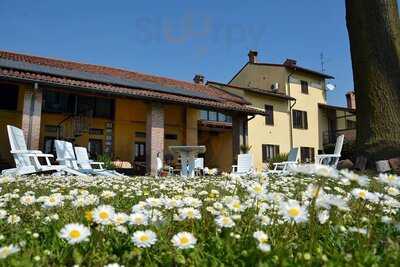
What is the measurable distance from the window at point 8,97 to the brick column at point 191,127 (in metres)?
8.87

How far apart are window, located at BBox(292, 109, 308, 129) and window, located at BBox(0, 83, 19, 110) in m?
18.4

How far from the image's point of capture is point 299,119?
2612 centimetres

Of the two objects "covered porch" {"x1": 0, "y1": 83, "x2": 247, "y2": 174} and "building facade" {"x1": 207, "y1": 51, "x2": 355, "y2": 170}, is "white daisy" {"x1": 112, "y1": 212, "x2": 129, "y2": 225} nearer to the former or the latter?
"covered porch" {"x1": 0, "y1": 83, "x2": 247, "y2": 174}

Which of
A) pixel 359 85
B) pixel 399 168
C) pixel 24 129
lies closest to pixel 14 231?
pixel 399 168

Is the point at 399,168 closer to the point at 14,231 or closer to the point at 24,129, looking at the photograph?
the point at 14,231

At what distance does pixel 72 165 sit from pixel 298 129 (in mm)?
19172

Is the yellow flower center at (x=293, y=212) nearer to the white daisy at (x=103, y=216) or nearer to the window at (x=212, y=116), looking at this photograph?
the white daisy at (x=103, y=216)

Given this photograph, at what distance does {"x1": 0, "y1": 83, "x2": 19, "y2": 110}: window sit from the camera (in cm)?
1544

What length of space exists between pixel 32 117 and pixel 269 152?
626 inches

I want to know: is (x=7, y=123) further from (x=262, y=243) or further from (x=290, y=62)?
(x=290, y=62)

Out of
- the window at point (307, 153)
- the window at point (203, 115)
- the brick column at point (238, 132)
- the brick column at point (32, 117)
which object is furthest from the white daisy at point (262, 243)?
the window at point (307, 153)

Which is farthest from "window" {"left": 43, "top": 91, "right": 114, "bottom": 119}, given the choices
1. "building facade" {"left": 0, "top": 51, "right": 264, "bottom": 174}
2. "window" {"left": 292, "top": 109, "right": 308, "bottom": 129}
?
"window" {"left": 292, "top": 109, "right": 308, "bottom": 129}

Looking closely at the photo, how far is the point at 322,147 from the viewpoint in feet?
88.9

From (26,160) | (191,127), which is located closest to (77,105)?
(191,127)
